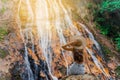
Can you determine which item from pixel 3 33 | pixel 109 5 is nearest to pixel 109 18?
pixel 109 5

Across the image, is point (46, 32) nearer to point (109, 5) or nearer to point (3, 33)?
point (3, 33)

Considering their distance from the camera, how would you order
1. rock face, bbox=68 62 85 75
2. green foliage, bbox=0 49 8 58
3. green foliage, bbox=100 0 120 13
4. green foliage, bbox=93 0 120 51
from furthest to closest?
green foliage, bbox=93 0 120 51 → green foliage, bbox=100 0 120 13 → green foliage, bbox=0 49 8 58 → rock face, bbox=68 62 85 75

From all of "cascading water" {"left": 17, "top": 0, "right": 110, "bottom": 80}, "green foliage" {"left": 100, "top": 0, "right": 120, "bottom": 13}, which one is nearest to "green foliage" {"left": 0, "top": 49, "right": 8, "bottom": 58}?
"cascading water" {"left": 17, "top": 0, "right": 110, "bottom": 80}

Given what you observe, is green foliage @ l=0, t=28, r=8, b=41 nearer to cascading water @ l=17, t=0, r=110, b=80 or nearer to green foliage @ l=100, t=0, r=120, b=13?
cascading water @ l=17, t=0, r=110, b=80

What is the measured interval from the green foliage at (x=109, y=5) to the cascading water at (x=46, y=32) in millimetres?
2135

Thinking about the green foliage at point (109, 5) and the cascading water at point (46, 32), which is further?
the green foliage at point (109, 5)

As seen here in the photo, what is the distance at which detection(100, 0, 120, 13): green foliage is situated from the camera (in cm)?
1450

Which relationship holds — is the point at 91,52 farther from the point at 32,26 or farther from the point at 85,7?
the point at 85,7

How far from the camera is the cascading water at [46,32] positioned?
10711 mm

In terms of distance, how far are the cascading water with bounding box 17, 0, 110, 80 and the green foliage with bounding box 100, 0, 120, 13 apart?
7.00 ft

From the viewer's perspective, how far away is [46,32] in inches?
489

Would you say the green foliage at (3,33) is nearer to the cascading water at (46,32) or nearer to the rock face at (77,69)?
the cascading water at (46,32)

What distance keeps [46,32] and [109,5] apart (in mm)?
4476

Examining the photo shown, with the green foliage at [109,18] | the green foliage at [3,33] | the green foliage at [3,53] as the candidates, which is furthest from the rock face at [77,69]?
the green foliage at [109,18]
